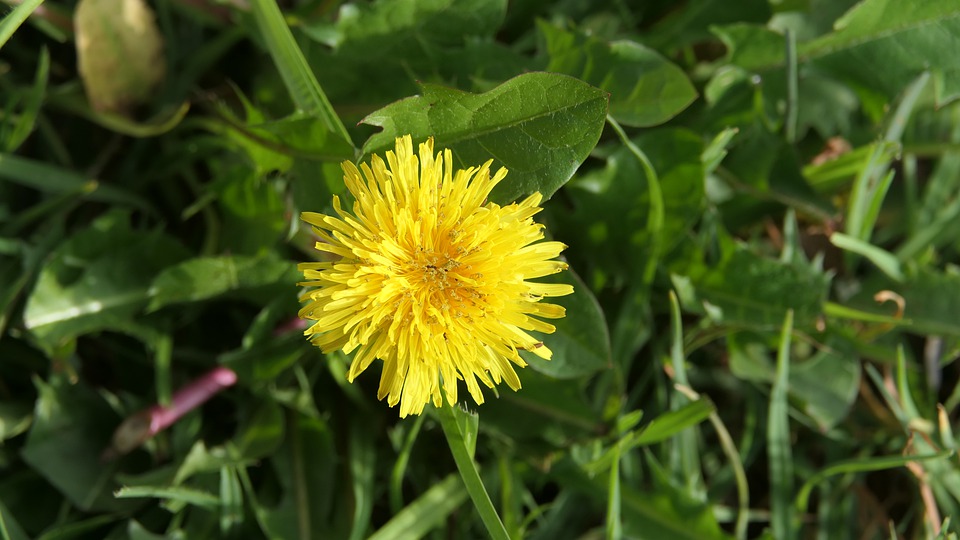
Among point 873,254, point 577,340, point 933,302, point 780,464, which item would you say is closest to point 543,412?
point 577,340

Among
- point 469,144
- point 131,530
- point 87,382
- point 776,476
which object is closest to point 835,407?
point 776,476

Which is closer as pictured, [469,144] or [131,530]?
[469,144]

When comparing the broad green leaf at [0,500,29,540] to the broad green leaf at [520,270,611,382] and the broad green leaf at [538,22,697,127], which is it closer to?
the broad green leaf at [520,270,611,382]

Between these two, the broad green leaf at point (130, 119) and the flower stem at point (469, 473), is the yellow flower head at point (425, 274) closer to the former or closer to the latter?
the flower stem at point (469, 473)

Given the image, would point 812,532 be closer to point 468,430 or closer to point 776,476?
point 776,476

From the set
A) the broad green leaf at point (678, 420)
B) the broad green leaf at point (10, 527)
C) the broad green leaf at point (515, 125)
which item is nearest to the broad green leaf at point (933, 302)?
the broad green leaf at point (678, 420)

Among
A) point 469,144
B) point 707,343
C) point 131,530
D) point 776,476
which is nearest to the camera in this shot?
point 469,144

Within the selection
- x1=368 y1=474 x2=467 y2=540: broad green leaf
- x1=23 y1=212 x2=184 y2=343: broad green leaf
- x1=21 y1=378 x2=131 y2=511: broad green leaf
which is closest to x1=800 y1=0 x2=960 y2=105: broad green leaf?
x1=368 y1=474 x2=467 y2=540: broad green leaf
